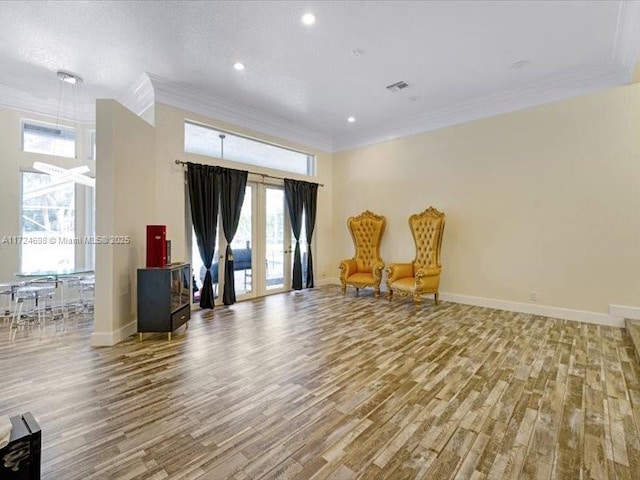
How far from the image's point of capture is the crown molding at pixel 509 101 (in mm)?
4188

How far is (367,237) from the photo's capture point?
6.52m

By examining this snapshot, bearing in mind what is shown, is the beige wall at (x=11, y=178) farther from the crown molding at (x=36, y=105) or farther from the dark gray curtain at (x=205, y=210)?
the dark gray curtain at (x=205, y=210)

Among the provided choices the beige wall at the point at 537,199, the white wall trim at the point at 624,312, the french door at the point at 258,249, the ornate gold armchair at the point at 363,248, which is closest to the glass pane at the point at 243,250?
the french door at the point at 258,249

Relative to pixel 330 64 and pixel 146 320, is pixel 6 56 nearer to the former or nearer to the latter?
pixel 146 320

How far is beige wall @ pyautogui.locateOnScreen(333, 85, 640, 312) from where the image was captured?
4.11 metres

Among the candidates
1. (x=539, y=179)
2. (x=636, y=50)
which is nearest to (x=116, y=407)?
(x=539, y=179)

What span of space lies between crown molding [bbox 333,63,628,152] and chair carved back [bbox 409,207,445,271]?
5.52 ft

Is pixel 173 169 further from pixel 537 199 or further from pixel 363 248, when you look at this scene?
pixel 537 199

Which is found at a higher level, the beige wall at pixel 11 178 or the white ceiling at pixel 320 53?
the white ceiling at pixel 320 53

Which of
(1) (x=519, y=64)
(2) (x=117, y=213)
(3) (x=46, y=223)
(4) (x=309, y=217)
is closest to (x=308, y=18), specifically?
(1) (x=519, y=64)

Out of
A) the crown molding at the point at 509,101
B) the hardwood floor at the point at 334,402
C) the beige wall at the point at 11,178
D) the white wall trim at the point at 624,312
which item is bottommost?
the hardwood floor at the point at 334,402

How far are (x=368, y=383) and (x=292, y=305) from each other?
288cm

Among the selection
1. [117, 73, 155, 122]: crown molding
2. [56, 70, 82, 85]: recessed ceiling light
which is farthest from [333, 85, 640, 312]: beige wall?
[56, 70, 82, 85]: recessed ceiling light

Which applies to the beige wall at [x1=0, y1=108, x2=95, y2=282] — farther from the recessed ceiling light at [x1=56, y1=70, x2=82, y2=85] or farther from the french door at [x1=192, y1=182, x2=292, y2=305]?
the french door at [x1=192, y1=182, x2=292, y2=305]
